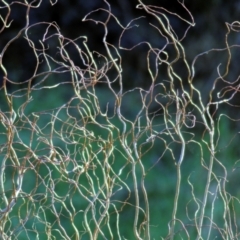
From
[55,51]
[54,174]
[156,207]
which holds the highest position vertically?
[55,51]

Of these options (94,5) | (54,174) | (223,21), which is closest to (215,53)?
(223,21)

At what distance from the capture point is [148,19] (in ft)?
5.62

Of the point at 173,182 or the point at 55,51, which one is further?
the point at 173,182

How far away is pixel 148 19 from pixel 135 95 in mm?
293

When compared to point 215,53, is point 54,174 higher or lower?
lower

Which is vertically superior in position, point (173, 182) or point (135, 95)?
point (135, 95)

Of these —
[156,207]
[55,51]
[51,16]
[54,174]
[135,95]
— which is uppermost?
[51,16]

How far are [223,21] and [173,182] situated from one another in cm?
66

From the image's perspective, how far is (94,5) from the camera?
1664 mm

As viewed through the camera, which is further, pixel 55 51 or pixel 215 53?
pixel 215 53

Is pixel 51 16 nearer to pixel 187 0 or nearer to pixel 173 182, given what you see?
pixel 187 0

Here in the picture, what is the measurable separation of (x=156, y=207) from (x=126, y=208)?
0.41 feet

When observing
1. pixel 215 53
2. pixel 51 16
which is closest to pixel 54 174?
pixel 51 16

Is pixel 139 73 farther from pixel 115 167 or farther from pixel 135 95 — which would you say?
pixel 115 167
